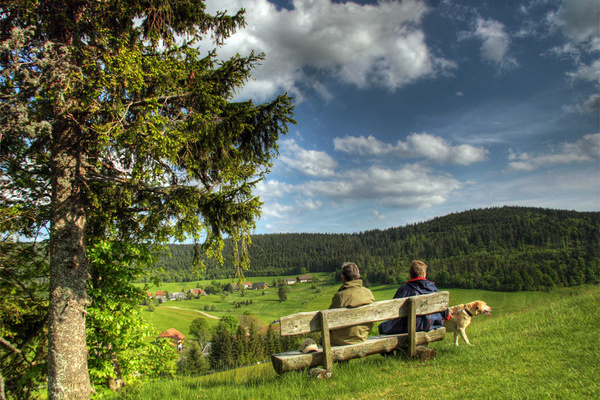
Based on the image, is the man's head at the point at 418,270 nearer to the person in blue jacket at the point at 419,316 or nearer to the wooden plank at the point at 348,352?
the person in blue jacket at the point at 419,316

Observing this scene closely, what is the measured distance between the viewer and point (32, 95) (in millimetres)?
5035

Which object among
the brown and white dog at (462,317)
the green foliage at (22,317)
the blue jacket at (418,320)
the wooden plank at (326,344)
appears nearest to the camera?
the wooden plank at (326,344)

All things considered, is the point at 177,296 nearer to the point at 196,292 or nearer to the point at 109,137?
the point at 196,292

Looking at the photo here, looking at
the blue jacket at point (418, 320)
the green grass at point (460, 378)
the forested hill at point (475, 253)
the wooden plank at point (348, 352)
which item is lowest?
the forested hill at point (475, 253)

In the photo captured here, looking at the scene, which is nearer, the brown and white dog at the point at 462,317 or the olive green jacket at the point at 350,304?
the olive green jacket at the point at 350,304

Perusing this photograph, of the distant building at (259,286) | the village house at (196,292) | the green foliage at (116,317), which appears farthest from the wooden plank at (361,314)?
the distant building at (259,286)

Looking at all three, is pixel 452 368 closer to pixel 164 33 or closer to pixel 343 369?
pixel 343 369

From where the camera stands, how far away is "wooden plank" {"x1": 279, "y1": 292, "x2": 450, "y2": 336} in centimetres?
467

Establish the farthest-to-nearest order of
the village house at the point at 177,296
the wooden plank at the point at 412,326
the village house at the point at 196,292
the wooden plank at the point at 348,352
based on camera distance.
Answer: the village house at the point at 177,296, the village house at the point at 196,292, the wooden plank at the point at 412,326, the wooden plank at the point at 348,352

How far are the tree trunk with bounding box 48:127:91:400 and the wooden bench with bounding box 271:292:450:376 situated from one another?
3.90 meters

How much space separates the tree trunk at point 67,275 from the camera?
221 inches

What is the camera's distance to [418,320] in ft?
19.4

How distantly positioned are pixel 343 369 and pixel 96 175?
6107 mm

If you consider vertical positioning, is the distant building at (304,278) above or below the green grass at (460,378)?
below
